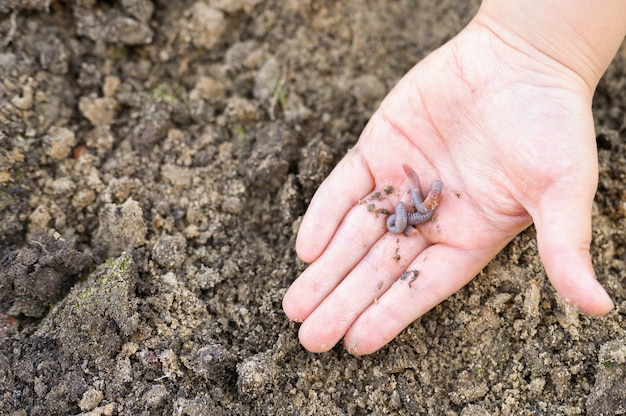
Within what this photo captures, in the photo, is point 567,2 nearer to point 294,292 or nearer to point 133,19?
point 294,292

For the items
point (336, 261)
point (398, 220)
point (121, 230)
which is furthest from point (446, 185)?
point (121, 230)

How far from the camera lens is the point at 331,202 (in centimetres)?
407

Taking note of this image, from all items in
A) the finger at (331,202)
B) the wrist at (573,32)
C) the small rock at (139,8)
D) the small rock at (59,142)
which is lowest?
the small rock at (59,142)

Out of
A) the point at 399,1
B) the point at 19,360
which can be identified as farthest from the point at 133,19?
the point at 19,360

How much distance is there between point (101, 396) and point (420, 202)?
A: 2393 millimetres

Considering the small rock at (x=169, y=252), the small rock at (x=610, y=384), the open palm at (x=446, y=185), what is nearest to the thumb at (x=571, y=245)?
the open palm at (x=446, y=185)

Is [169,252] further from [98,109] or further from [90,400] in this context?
[98,109]

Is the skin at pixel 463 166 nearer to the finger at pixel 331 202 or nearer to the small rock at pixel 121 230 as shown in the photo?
the finger at pixel 331 202

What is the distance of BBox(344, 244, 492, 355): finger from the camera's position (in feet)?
12.0

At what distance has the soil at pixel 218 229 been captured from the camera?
367 cm

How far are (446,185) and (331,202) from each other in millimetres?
809

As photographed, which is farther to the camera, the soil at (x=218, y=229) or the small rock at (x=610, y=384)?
the soil at (x=218, y=229)

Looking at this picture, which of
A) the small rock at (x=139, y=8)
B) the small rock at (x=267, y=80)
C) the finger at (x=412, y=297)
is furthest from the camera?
the small rock at (x=267, y=80)

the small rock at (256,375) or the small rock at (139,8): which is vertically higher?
the small rock at (139,8)
